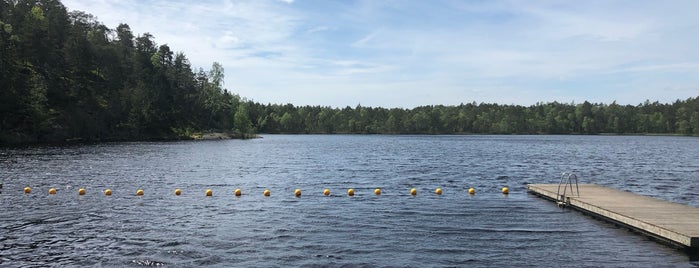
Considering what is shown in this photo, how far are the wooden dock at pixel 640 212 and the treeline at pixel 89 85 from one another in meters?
97.9

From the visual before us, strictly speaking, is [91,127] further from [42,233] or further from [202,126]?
[42,233]

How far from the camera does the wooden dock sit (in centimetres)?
1912

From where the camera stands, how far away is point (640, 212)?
77.2ft

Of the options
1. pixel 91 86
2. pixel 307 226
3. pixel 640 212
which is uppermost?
pixel 91 86

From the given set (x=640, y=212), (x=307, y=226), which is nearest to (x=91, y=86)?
(x=307, y=226)

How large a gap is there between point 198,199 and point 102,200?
227 inches

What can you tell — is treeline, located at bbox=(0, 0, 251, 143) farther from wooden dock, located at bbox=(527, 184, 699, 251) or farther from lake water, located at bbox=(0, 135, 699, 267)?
wooden dock, located at bbox=(527, 184, 699, 251)

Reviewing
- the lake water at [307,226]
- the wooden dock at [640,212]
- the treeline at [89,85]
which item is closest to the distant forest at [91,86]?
the treeline at [89,85]

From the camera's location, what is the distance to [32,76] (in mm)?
103625

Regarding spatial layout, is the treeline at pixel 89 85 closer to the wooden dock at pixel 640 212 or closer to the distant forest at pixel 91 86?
the distant forest at pixel 91 86

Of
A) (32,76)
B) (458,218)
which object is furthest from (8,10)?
(458,218)

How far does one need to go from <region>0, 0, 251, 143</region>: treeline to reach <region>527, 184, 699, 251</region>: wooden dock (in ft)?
321

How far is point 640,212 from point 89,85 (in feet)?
436

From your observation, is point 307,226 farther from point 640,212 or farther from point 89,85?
point 89,85
